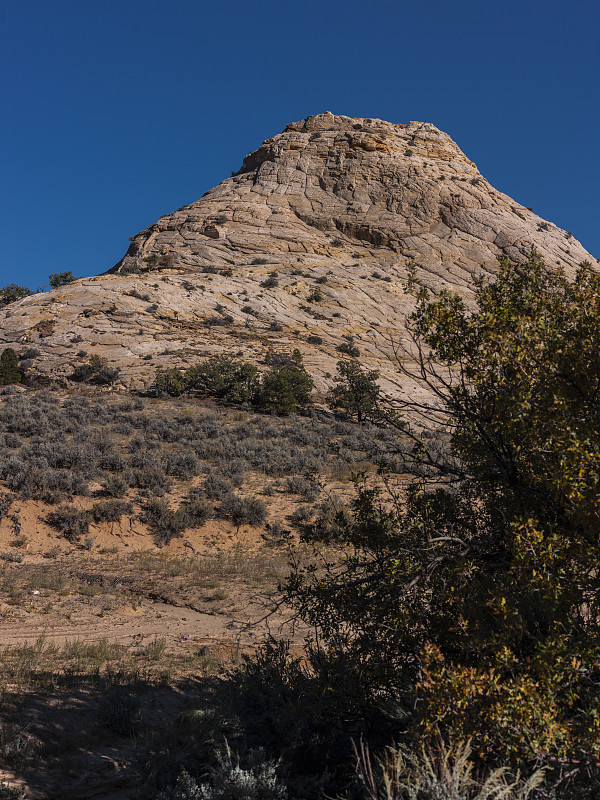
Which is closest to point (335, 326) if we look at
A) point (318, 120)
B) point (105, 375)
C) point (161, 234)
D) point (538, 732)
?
point (105, 375)

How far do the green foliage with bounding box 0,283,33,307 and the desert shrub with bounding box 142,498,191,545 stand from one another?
146 feet

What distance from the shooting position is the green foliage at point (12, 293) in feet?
164

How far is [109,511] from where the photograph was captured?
1399 centimetres

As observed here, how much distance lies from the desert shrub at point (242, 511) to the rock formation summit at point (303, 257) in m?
16.0

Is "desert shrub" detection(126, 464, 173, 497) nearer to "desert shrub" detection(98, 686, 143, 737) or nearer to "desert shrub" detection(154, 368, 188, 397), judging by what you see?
"desert shrub" detection(98, 686, 143, 737)

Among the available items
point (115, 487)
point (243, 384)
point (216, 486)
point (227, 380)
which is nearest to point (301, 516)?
point (216, 486)

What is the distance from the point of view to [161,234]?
57.3 metres

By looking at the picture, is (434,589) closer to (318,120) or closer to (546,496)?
(546,496)

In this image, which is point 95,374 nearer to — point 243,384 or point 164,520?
point 243,384

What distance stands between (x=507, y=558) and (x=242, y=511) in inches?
445

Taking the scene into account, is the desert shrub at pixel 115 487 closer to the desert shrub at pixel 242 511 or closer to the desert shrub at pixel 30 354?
the desert shrub at pixel 242 511

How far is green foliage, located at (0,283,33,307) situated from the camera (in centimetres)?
4991

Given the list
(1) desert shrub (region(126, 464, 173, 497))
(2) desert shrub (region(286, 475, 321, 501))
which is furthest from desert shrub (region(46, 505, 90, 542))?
(2) desert shrub (region(286, 475, 321, 501))

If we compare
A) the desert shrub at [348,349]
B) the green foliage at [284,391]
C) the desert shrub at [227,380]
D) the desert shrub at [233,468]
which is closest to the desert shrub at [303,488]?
the desert shrub at [233,468]
